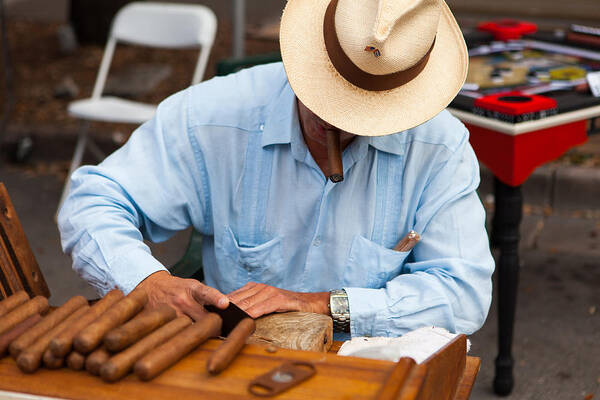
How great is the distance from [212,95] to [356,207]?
1.65 ft

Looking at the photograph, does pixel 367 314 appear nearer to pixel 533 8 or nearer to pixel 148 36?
pixel 148 36

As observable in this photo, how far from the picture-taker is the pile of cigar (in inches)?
48.7

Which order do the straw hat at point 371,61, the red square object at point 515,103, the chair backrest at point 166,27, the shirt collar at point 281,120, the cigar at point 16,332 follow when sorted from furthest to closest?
the chair backrest at point 166,27
the red square object at point 515,103
the shirt collar at point 281,120
the straw hat at point 371,61
the cigar at point 16,332

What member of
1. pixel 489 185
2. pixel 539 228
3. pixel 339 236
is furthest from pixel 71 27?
pixel 339 236

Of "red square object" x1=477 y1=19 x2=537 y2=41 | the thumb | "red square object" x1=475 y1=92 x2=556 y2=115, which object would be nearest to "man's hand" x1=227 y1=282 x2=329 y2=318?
the thumb

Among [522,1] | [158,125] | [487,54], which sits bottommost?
[522,1]

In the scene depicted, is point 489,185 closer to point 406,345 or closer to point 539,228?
point 539,228

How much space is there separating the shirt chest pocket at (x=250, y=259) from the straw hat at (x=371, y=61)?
471 mm

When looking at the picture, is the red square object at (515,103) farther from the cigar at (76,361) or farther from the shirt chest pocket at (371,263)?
the cigar at (76,361)

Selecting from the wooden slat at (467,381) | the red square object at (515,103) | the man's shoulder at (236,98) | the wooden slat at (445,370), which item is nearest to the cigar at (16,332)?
the wooden slat at (445,370)

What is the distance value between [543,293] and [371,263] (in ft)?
Result: 7.83

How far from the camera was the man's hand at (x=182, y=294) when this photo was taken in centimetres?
158

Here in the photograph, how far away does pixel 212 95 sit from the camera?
2178mm

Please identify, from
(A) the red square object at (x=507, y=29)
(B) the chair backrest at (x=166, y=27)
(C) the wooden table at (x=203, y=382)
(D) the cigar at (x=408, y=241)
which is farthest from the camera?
(B) the chair backrest at (x=166, y=27)
